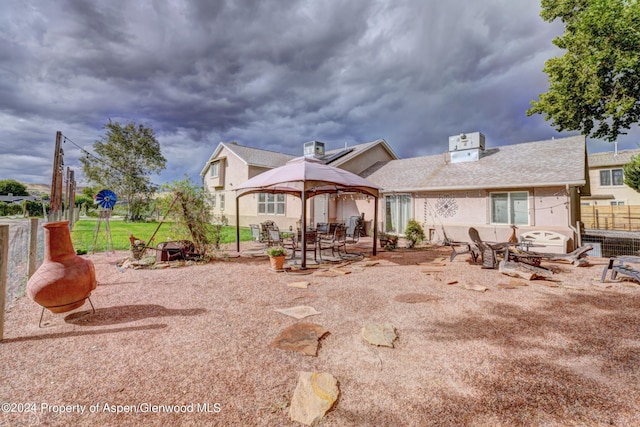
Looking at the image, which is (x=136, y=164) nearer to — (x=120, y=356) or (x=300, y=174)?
(x=300, y=174)

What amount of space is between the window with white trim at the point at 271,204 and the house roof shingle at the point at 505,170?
691cm

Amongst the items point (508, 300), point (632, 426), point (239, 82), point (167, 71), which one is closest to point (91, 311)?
point (632, 426)

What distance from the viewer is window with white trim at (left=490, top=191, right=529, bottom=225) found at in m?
11.9

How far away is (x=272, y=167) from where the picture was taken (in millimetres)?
21406

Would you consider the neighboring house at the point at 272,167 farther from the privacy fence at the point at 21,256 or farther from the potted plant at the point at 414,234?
the privacy fence at the point at 21,256

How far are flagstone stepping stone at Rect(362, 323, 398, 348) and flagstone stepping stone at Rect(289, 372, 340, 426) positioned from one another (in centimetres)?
101

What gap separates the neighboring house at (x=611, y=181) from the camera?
2647 cm

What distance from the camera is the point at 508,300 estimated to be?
535 centimetres

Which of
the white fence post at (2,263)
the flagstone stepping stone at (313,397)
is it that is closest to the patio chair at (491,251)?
the flagstone stepping stone at (313,397)

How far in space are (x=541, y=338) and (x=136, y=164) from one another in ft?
127

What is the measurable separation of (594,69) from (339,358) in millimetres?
17227

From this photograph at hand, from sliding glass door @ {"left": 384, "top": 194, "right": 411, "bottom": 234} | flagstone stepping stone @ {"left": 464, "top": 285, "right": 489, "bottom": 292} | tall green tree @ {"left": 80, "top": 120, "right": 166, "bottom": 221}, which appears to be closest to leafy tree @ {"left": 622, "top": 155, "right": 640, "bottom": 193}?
sliding glass door @ {"left": 384, "top": 194, "right": 411, "bottom": 234}

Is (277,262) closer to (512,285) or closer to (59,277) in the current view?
(59,277)

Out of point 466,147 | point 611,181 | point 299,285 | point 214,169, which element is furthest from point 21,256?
point 611,181
